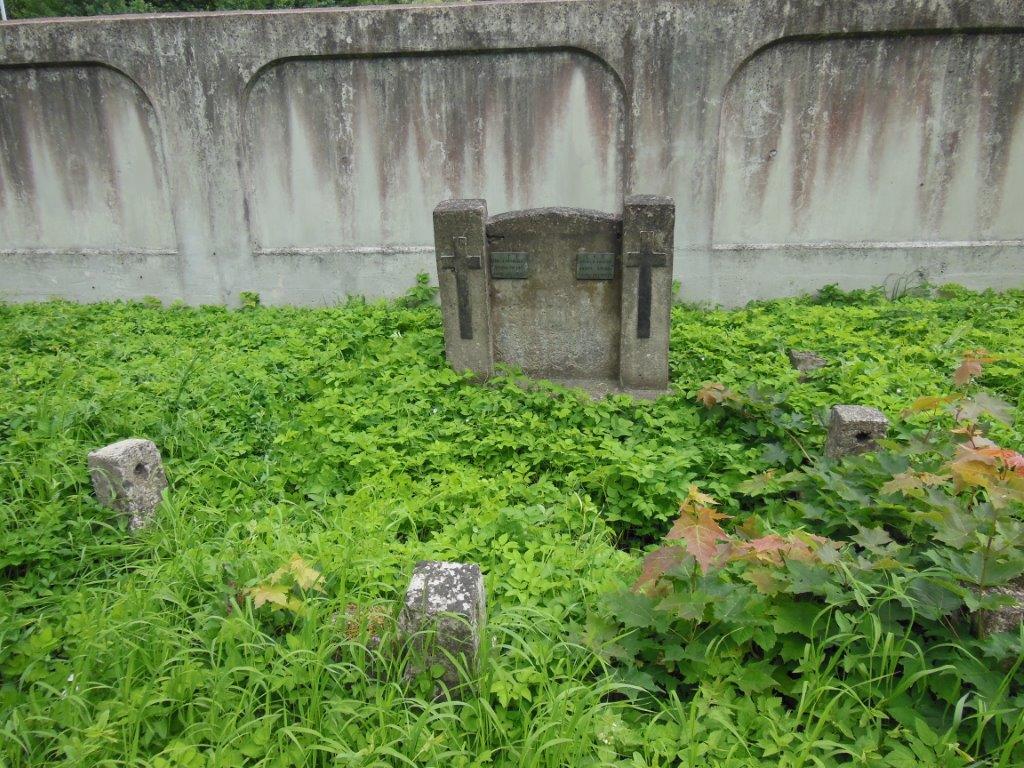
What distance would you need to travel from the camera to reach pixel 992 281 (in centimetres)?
679

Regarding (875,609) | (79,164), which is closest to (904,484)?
(875,609)

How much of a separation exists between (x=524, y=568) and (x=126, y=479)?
206 centimetres

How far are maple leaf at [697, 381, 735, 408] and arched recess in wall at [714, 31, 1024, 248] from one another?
10.3ft

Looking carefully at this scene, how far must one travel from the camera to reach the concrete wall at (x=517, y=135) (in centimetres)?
631

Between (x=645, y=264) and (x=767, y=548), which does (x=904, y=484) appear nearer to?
(x=767, y=548)

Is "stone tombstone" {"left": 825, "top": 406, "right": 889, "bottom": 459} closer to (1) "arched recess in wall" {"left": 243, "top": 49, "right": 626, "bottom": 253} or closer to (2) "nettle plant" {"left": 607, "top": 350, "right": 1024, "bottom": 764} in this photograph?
(2) "nettle plant" {"left": 607, "top": 350, "right": 1024, "bottom": 764}

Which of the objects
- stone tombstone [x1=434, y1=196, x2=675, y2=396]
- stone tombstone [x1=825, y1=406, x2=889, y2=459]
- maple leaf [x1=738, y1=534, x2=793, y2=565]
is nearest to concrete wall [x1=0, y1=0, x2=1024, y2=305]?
stone tombstone [x1=434, y1=196, x2=675, y2=396]

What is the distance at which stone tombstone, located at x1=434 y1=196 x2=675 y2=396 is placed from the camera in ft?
15.1

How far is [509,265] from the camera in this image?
15.7 ft

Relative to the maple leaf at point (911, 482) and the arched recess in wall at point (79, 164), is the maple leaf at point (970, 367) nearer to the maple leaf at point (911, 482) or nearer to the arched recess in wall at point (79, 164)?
the maple leaf at point (911, 482)

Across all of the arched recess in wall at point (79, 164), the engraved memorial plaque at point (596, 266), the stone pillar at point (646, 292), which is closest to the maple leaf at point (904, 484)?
the stone pillar at point (646, 292)

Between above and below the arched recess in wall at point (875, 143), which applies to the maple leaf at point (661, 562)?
below

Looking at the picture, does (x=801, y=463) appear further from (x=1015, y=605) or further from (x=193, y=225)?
(x=193, y=225)

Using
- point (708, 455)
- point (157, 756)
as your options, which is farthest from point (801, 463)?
point (157, 756)
